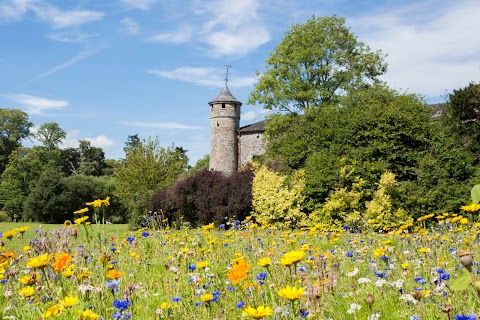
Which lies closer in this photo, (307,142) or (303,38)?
(307,142)

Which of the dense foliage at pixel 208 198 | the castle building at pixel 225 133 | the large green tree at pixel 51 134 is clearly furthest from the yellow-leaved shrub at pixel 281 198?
the large green tree at pixel 51 134

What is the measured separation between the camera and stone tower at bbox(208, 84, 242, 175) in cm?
3186

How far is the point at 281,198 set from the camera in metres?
15.9

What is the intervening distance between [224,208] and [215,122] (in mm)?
14541

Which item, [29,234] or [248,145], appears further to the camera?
[248,145]

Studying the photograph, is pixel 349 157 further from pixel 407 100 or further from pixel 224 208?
pixel 224 208

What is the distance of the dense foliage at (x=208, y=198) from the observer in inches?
736

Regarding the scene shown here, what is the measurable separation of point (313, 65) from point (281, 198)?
12394 mm

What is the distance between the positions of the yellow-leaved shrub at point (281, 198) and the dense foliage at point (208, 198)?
1.39 metres

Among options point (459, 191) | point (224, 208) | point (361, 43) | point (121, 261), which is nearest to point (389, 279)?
point (121, 261)

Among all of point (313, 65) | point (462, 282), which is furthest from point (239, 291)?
point (313, 65)

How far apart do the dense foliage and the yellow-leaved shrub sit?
4.57 feet

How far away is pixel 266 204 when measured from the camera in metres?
16.8

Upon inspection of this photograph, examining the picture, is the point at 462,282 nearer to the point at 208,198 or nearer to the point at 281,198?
the point at 281,198
